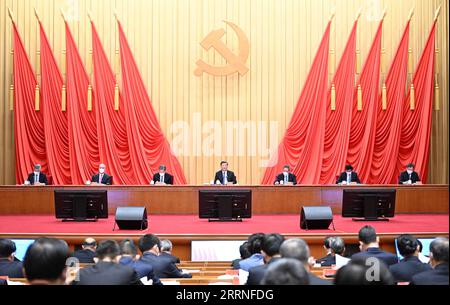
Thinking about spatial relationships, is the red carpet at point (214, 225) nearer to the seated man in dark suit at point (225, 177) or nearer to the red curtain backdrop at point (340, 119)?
the seated man in dark suit at point (225, 177)

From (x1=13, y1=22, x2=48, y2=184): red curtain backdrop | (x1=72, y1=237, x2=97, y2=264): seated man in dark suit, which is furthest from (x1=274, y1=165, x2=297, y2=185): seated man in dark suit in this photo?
(x1=72, y1=237, x2=97, y2=264): seated man in dark suit

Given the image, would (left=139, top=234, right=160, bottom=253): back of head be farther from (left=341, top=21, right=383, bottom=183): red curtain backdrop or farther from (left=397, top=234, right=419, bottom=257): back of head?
(left=341, top=21, right=383, bottom=183): red curtain backdrop

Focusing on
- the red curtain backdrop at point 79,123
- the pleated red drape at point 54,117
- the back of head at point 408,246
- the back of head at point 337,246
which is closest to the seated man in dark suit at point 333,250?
the back of head at point 337,246

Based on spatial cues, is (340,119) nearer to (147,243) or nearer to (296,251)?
(147,243)

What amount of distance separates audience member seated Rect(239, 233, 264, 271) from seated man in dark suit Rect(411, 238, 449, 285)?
1335 millimetres

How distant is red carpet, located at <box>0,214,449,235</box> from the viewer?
7703mm

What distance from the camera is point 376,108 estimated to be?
12445 millimetres

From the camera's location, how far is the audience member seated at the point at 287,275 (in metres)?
2.20

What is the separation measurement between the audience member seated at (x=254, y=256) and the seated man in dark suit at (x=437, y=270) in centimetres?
134

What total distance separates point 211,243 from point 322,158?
5.65m

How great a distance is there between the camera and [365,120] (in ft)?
41.1

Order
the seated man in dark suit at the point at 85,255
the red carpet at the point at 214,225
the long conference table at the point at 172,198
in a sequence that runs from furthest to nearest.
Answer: the long conference table at the point at 172,198
the red carpet at the point at 214,225
the seated man in dark suit at the point at 85,255
